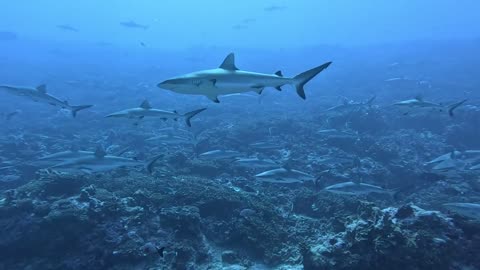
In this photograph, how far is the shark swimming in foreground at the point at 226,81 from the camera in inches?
297

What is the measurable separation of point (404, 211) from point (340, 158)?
9.68m

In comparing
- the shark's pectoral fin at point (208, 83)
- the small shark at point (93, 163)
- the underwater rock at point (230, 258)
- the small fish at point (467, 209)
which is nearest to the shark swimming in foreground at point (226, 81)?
the shark's pectoral fin at point (208, 83)

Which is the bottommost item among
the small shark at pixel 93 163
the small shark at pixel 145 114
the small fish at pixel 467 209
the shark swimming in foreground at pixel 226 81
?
the small fish at pixel 467 209

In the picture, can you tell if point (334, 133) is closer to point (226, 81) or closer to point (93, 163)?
point (226, 81)

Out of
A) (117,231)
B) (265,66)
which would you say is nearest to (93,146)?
(117,231)

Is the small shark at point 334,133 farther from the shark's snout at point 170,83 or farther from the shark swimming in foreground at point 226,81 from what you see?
the shark's snout at point 170,83

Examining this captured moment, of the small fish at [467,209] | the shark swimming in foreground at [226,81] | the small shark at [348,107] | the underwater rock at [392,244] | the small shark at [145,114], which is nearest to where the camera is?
the underwater rock at [392,244]

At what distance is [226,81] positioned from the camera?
318 inches

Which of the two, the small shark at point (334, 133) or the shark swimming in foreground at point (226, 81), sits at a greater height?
the shark swimming in foreground at point (226, 81)

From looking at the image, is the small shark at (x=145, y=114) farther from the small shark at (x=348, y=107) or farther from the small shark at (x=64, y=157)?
the small shark at (x=348, y=107)

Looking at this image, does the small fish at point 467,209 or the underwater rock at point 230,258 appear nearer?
the small fish at point 467,209

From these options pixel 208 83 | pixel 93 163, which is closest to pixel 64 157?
pixel 93 163

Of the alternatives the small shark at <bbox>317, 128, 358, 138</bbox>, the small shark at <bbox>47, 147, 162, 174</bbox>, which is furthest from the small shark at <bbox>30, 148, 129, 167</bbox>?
the small shark at <bbox>317, 128, 358, 138</bbox>

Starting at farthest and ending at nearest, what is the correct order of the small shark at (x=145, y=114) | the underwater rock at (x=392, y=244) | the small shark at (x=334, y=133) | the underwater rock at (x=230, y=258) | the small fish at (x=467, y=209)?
1. the small shark at (x=334, y=133)
2. the small shark at (x=145, y=114)
3. the underwater rock at (x=230, y=258)
4. the small fish at (x=467, y=209)
5. the underwater rock at (x=392, y=244)
